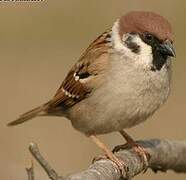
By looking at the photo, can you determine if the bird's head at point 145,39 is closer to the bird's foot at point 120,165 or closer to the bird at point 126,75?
the bird at point 126,75

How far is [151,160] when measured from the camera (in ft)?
12.9

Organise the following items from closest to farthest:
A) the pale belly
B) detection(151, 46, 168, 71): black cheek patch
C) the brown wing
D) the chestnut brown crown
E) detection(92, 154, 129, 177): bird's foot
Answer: detection(92, 154, 129, 177): bird's foot, the chestnut brown crown, detection(151, 46, 168, 71): black cheek patch, the pale belly, the brown wing

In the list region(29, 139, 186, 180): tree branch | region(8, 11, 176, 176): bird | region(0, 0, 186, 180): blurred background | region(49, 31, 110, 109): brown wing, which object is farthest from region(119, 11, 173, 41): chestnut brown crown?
region(0, 0, 186, 180): blurred background

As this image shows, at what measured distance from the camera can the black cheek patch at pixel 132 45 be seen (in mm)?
3830

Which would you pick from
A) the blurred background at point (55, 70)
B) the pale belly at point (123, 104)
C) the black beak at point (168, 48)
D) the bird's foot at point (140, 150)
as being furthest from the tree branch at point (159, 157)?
the blurred background at point (55, 70)

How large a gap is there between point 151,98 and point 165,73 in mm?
128

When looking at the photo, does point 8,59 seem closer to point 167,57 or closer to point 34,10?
point 34,10

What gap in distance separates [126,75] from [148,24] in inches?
10.9

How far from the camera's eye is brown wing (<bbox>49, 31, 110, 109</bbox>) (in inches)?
160

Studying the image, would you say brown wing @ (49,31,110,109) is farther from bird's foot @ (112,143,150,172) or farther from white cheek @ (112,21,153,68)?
bird's foot @ (112,143,150,172)

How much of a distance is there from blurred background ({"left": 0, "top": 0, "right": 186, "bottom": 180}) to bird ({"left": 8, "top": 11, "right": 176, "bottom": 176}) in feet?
2.10

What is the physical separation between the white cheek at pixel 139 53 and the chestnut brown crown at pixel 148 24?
5cm

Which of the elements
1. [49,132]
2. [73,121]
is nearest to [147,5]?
[49,132]

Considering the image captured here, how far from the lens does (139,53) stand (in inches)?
150
